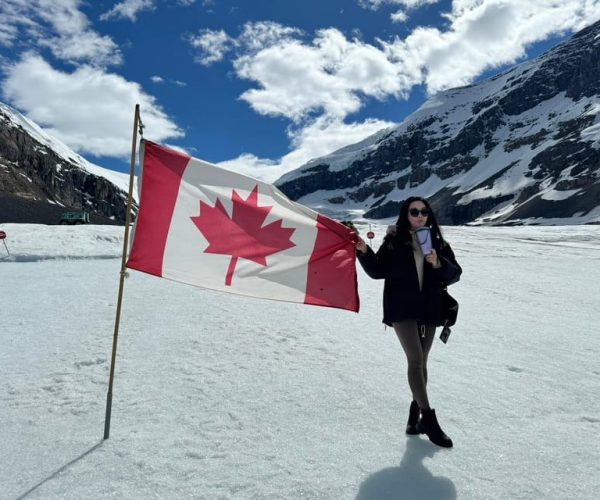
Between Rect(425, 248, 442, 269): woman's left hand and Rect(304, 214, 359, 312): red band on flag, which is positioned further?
Rect(304, 214, 359, 312): red band on flag

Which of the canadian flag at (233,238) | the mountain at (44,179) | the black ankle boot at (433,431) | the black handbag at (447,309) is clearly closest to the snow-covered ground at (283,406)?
the black ankle boot at (433,431)

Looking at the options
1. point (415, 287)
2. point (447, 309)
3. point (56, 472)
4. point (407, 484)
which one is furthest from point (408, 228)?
point (56, 472)

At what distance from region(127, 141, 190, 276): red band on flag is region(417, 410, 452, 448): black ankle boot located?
261 cm

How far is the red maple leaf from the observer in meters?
4.18

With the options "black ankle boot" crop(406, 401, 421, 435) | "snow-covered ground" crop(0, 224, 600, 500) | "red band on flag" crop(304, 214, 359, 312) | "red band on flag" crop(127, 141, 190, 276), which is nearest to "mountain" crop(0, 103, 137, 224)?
"snow-covered ground" crop(0, 224, 600, 500)

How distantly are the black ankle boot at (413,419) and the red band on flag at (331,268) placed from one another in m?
1.10

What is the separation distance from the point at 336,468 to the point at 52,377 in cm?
341

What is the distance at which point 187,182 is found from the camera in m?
4.06

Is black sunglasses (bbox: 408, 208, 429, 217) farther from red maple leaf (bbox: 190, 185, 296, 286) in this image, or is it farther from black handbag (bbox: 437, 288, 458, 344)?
red maple leaf (bbox: 190, 185, 296, 286)

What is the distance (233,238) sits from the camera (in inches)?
169

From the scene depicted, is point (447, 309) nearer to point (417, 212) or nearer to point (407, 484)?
point (417, 212)

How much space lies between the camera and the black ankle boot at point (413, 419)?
149 inches

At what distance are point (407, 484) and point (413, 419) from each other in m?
0.81

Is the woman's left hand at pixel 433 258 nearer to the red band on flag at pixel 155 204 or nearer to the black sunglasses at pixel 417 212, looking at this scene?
the black sunglasses at pixel 417 212
